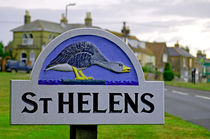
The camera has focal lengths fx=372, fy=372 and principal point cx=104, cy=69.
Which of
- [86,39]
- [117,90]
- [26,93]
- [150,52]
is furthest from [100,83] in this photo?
[150,52]

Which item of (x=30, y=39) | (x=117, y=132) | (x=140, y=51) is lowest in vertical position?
(x=117, y=132)

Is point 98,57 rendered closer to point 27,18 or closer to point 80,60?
point 80,60

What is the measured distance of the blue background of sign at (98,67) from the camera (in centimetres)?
553

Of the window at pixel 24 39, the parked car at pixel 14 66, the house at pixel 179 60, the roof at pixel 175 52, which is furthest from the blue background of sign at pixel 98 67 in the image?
the roof at pixel 175 52

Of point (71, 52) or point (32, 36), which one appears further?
point (32, 36)

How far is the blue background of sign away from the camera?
553 cm

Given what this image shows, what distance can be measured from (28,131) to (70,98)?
369 centimetres

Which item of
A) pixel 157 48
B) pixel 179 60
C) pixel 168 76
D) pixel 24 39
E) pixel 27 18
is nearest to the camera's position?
pixel 168 76

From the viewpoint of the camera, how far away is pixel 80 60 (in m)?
5.57

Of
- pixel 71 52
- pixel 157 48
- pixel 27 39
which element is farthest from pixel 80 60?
pixel 157 48

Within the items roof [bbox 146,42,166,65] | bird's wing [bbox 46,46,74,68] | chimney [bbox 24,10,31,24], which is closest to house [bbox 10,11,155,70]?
chimney [bbox 24,10,31,24]

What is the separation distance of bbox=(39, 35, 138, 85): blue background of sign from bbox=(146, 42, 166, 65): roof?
7918cm

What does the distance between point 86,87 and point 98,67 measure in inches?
14.0

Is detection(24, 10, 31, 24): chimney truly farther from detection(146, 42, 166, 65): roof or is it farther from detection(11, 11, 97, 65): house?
detection(146, 42, 166, 65): roof
